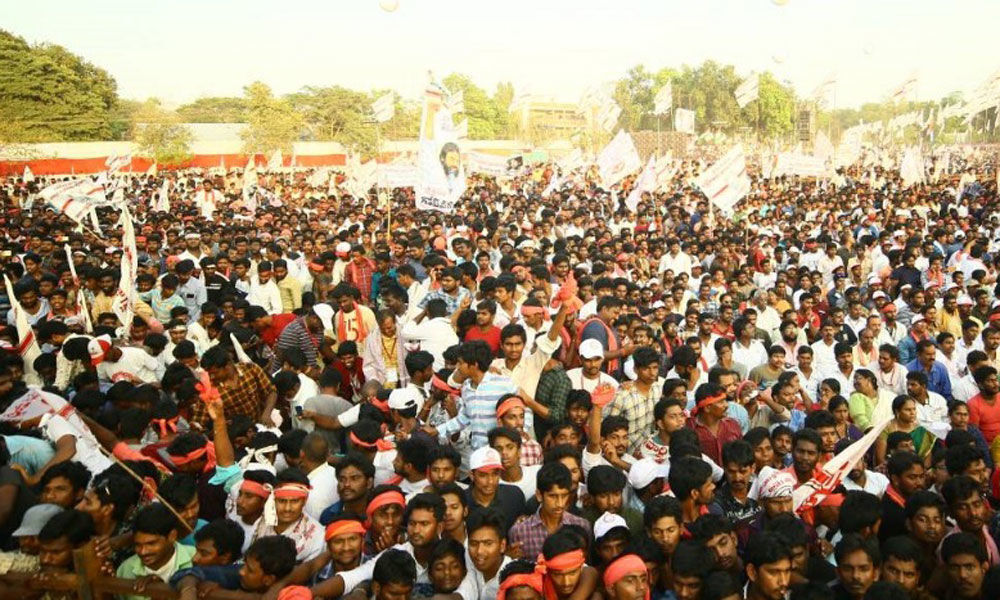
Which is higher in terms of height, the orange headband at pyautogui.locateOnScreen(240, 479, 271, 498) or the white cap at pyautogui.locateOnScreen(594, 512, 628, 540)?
the orange headband at pyautogui.locateOnScreen(240, 479, 271, 498)

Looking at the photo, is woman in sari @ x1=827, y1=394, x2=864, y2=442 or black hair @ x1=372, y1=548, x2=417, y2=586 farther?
woman in sari @ x1=827, y1=394, x2=864, y2=442

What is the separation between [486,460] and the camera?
159 inches

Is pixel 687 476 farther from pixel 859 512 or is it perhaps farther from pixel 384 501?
→ pixel 384 501

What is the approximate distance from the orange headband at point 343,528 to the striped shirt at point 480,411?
131cm

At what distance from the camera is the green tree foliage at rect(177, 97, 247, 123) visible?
69875mm

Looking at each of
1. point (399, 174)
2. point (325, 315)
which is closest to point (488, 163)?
point (399, 174)

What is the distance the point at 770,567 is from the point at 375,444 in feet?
7.55

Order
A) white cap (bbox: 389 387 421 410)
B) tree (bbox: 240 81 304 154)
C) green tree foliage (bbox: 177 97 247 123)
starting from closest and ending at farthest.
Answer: white cap (bbox: 389 387 421 410)
tree (bbox: 240 81 304 154)
green tree foliage (bbox: 177 97 247 123)

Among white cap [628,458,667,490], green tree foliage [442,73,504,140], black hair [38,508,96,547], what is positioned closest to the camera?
black hair [38,508,96,547]

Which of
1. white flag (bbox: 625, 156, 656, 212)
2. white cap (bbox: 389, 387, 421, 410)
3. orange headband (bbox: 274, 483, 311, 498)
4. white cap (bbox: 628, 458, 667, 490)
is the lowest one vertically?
white cap (bbox: 628, 458, 667, 490)

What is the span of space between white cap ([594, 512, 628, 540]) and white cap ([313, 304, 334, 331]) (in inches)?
151

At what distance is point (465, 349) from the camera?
5020 millimetres

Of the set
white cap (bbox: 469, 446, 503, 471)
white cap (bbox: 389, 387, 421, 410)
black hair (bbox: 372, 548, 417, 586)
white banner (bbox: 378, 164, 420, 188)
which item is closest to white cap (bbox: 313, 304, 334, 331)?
white cap (bbox: 389, 387, 421, 410)

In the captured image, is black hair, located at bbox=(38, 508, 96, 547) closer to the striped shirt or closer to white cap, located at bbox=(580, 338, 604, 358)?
the striped shirt
